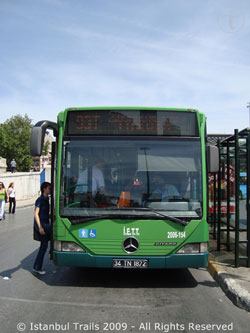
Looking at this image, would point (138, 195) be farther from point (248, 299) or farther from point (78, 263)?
point (248, 299)

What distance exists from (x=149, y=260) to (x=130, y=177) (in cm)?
128

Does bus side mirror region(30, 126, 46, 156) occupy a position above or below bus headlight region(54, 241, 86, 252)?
above

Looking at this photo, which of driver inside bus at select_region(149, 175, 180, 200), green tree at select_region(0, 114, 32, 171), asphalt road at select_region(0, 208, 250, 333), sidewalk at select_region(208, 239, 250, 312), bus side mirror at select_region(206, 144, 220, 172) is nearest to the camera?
asphalt road at select_region(0, 208, 250, 333)

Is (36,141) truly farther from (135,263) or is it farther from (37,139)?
(135,263)

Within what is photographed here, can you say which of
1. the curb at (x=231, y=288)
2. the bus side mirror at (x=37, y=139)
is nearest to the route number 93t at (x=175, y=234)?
the curb at (x=231, y=288)

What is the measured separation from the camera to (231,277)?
6348 millimetres

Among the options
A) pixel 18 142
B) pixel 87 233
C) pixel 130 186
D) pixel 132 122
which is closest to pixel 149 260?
pixel 87 233

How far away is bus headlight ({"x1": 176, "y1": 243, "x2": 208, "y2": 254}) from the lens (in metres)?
5.92

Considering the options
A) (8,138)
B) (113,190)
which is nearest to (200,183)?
(113,190)

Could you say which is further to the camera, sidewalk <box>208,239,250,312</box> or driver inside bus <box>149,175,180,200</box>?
driver inside bus <box>149,175,180,200</box>

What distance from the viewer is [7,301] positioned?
5.37 metres

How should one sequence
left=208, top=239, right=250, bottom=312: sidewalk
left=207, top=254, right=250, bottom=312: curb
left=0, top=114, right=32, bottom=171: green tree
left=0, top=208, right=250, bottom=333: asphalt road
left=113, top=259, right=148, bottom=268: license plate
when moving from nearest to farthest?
left=0, top=208, right=250, bottom=333: asphalt road → left=207, top=254, right=250, bottom=312: curb → left=208, top=239, right=250, bottom=312: sidewalk → left=113, top=259, right=148, bottom=268: license plate → left=0, top=114, right=32, bottom=171: green tree

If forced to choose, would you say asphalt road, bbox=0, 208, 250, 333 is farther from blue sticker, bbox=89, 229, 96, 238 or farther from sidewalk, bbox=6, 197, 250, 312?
blue sticker, bbox=89, 229, 96, 238

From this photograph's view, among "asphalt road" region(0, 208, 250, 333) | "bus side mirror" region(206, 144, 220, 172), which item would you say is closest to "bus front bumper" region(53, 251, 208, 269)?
"asphalt road" region(0, 208, 250, 333)
